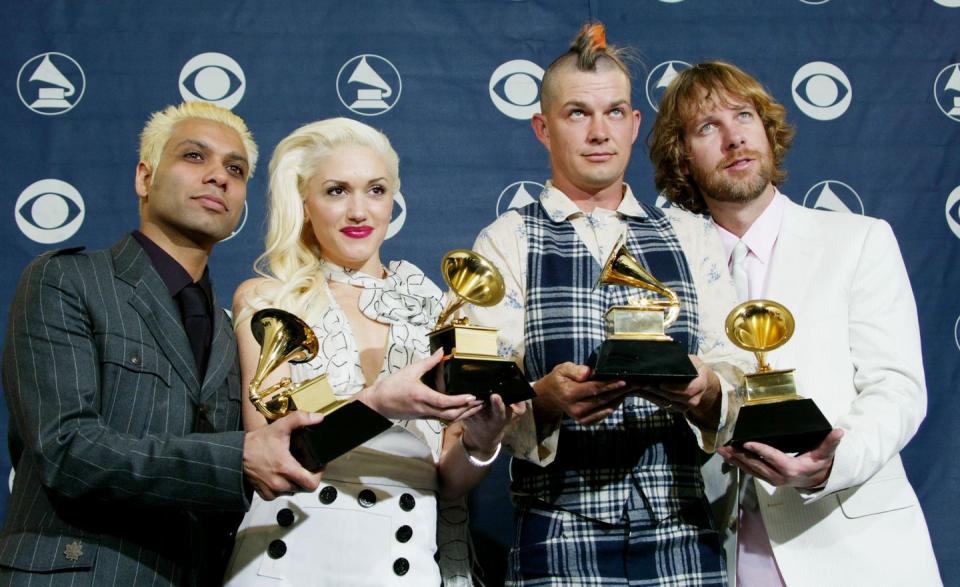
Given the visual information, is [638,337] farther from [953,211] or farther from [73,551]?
[953,211]

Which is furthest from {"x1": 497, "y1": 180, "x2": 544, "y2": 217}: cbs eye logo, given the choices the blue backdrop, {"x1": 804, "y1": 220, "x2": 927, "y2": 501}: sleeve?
{"x1": 804, "y1": 220, "x2": 927, "y2": 501}: sleeve

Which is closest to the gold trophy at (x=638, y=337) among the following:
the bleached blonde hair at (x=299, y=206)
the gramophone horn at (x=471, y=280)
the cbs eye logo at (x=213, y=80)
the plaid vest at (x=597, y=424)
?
the plaid vest at (x=597, y=424)

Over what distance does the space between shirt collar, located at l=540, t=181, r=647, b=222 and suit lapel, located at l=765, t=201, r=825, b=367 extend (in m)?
0.38

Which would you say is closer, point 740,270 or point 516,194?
point 740,270

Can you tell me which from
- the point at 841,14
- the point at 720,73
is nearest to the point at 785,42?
the point at 841,14

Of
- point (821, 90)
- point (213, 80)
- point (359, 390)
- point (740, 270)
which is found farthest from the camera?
point (821, 90)

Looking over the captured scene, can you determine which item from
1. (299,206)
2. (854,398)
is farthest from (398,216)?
(854,398)

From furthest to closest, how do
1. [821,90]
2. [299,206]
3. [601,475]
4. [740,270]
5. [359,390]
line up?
[821,90], [740,270], [299,206], [359,390], [601,475]

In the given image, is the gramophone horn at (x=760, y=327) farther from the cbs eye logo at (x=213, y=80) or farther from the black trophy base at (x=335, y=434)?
the cbs eye logo at (x=213, y=80)

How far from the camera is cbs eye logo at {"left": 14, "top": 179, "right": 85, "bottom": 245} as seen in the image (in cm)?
297

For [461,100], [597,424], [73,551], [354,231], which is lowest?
[73,551]

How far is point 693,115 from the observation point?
2.71m

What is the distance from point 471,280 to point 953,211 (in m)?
1.86

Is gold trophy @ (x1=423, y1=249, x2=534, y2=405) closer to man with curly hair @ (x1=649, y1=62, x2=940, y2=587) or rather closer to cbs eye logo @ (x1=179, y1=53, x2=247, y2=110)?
man with curly hair @ (x1=649, y1=62, x2=940, y2=587)
